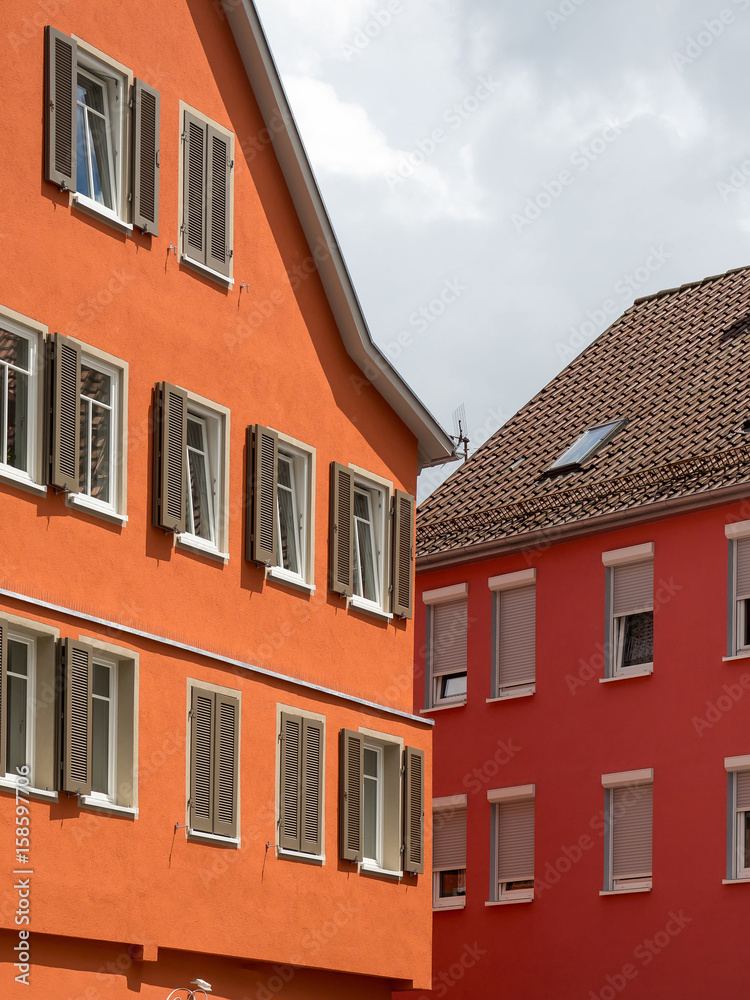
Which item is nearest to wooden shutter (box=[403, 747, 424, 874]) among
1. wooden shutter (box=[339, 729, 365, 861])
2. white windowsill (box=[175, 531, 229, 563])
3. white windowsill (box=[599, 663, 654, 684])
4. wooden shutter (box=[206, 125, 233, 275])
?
wooden shutter (box=[339, 729, 365, 861])

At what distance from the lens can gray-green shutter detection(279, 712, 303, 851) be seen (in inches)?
989

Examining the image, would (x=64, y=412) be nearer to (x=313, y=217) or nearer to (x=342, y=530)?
(x=342, y=530)

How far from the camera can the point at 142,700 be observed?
74.7 ft

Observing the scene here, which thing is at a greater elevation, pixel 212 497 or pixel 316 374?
pixel 316 374

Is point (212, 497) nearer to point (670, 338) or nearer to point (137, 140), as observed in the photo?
point (137, 140)

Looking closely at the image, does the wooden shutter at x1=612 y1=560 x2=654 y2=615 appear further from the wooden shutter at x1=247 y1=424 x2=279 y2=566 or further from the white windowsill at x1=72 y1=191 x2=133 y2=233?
the white windowsill at x1=72 y1=191 x2=133 y2=233

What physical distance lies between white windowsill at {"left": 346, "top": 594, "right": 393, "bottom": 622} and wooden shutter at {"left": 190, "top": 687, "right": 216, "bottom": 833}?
3.74m

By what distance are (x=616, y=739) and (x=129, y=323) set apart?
13.2 metres

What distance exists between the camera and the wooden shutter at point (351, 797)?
26188 mm

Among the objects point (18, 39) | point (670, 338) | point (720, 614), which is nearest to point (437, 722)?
point (720, 614)

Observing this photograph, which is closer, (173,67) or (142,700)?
(142,700)

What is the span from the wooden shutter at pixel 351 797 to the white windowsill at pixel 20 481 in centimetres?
657

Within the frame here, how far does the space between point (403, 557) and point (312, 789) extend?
168 inches

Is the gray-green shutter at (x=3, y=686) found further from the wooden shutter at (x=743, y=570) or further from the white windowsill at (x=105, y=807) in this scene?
the wooden shutter at (x=743, y=570)
